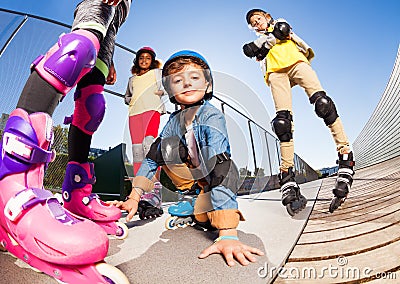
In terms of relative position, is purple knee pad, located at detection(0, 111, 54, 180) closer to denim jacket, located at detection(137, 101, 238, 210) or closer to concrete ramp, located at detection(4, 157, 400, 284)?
concrete ramp, located at detection(4, 157, 400, 284)

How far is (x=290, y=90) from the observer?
1.76 meters

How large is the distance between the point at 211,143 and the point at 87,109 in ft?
1.73

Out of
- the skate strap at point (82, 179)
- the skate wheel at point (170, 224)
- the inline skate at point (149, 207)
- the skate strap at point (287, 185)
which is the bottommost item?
the inline skate at point (149, 207)

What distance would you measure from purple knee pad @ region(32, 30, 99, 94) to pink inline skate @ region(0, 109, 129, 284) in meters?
0.10

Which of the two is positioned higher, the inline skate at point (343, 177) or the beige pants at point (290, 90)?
the beige pants at point (290, 90)

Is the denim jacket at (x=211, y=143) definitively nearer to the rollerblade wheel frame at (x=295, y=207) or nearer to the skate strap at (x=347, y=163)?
the rollerblade wheel frame at (x=295, y=207)

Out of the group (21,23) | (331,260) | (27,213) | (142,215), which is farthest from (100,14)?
(21,23)

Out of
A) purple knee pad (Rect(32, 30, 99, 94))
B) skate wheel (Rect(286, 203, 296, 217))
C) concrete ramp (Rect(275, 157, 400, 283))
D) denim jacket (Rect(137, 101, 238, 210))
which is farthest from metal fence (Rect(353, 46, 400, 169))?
purple knee pad (Rect(32, 30, 99, 94))

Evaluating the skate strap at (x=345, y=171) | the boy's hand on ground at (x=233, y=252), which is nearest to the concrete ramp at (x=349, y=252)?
the boy's hand on ground at (x=233, y=252)

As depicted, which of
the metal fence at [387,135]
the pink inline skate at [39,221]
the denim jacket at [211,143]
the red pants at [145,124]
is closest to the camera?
the pink inline skate at [39,221]

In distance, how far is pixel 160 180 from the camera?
1.22 meters

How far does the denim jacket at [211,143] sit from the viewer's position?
0.89 metres

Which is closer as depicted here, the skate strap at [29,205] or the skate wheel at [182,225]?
the skate strap at [29,205]

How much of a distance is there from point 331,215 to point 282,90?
78cm
